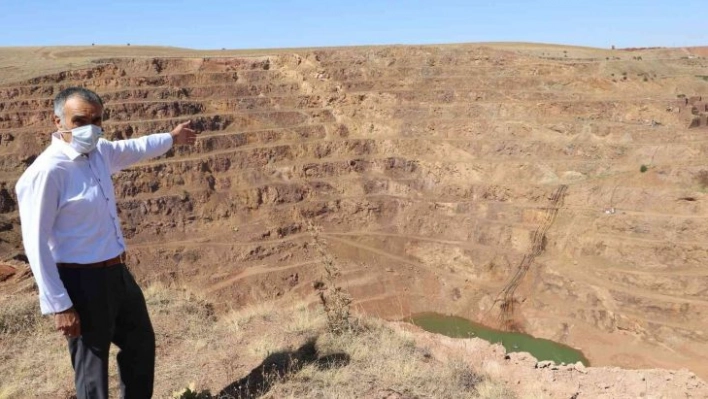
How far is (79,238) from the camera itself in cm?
312

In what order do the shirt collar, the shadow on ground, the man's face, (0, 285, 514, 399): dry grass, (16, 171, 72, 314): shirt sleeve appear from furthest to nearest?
(0, 285, 514, 399): dry grass, the shadow on ground, the man's face, the shirt collar, (16, 171, 72, 314): shirt sleeve

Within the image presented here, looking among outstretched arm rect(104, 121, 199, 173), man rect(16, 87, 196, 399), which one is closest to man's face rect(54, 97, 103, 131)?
man rect(16, 87, 196, 399)

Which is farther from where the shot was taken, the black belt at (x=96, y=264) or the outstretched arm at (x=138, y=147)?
the outstretched arm at (x=138, y=147)

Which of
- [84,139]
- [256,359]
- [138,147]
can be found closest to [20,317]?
[256,359]

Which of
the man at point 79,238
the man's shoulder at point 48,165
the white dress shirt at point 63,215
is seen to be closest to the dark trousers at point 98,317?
the man at point 79,238

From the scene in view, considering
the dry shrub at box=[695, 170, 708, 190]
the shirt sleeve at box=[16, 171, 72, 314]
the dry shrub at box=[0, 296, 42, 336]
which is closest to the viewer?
the shirt sleeve at box=[16, 171, 72, 314]

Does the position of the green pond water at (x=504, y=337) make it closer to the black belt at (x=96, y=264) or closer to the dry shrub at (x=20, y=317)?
the dry shrub at (x=20, y=317)

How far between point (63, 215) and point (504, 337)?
18.7m

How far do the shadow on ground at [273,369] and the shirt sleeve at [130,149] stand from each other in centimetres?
187

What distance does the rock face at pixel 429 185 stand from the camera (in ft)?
63.1

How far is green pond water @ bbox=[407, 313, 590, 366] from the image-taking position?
17.9 meters

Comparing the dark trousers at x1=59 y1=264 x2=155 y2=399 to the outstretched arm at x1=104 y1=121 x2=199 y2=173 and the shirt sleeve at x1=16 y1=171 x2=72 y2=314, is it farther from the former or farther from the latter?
the outstretched arm at x1=104 y1=121 x2=199 y2=173

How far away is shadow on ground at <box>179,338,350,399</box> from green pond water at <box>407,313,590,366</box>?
42.4 feet

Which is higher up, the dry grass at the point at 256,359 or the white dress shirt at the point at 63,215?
the white dress shirt at the point at 63,215
